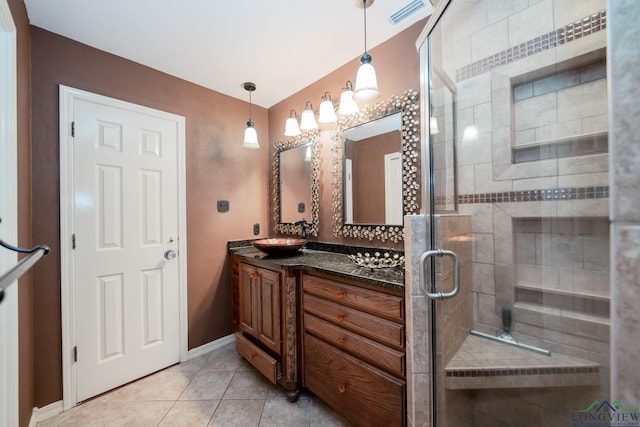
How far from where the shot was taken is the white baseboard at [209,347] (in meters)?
2.09

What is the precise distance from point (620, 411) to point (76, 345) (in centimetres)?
242

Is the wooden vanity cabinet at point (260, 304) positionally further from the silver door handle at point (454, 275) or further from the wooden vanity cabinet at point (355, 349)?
the silver door handle at point (454, 275)

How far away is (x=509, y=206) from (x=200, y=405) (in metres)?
2.11

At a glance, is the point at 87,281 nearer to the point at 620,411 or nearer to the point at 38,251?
the point at 38,251

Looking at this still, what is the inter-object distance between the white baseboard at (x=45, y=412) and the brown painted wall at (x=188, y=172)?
0.04 m

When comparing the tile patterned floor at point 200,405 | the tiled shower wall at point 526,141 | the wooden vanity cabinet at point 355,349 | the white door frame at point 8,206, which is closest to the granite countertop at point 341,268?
the wooden vanity cabinet at point 355,349

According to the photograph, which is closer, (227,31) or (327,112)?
(227,31)

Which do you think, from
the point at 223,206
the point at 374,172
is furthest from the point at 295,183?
the point at 374,172

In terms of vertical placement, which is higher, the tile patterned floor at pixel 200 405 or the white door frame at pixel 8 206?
the white door frame at pixel 8 206

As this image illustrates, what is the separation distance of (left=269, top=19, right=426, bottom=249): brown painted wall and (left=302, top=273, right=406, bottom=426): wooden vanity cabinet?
0.54m

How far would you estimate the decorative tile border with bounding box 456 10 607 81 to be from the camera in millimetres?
820

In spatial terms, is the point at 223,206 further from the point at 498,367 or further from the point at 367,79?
the point at 498,367

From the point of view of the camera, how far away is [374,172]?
5.83ft

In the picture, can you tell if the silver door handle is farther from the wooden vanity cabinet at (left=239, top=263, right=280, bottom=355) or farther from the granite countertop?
the wooden vanity cabinet at (left=239, top=263, right=280, bottom=355)
